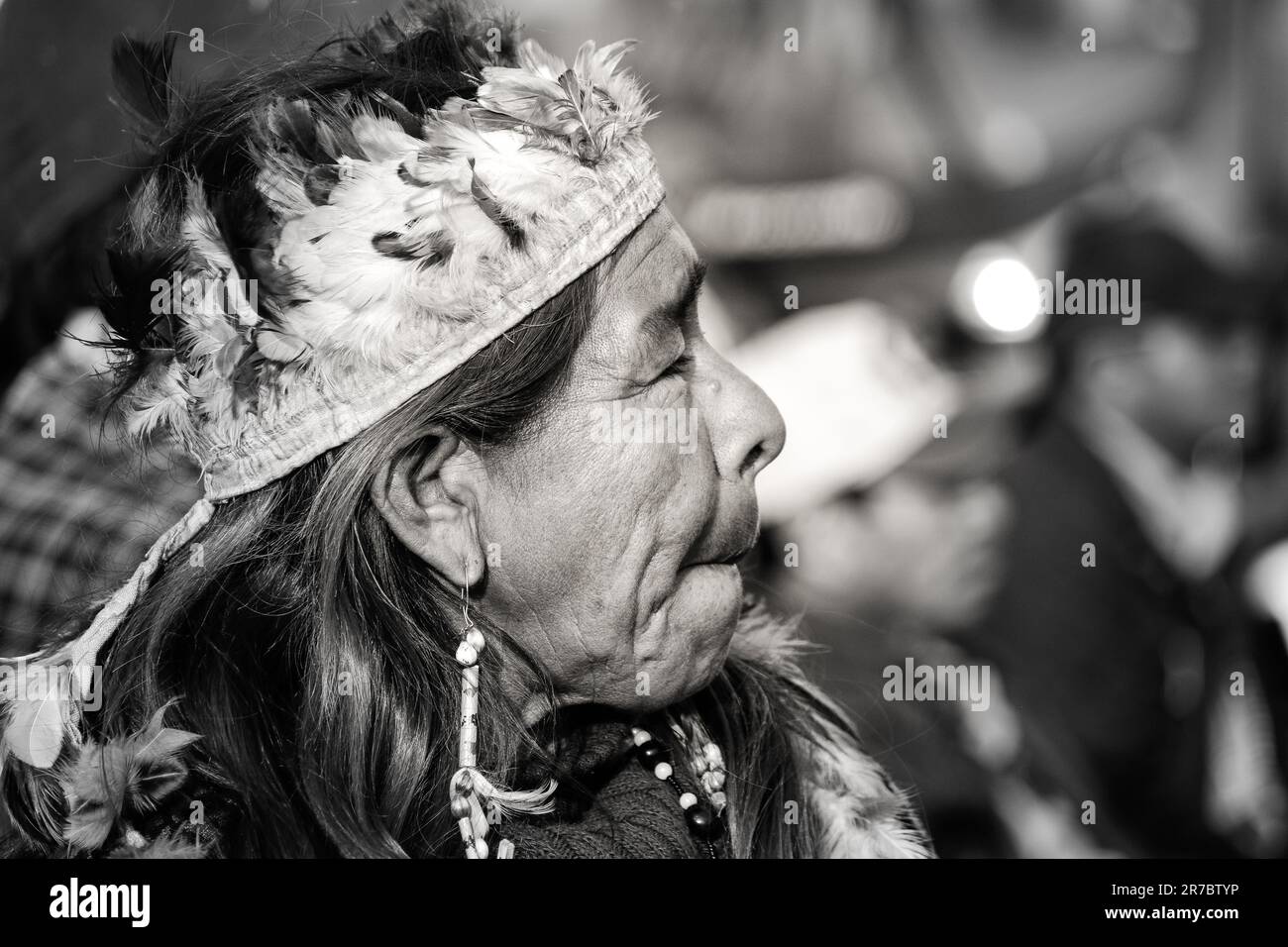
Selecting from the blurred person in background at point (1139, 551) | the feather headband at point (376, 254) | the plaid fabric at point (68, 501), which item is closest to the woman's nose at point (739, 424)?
the feather headband at point (376, 254)

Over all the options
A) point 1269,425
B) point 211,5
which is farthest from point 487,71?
point 1269,425

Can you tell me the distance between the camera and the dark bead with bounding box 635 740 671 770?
1.44 meters

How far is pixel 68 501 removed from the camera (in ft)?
5.87

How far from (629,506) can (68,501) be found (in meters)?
1.10

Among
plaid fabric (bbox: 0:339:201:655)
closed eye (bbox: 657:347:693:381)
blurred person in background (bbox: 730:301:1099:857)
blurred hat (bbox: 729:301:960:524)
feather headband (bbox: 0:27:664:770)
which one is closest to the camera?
feather headband (bbox: 0:27:664:770)

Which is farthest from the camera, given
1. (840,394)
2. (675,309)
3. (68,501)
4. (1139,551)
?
(1139,551)

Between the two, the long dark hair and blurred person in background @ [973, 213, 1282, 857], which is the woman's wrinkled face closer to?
the long dark hair

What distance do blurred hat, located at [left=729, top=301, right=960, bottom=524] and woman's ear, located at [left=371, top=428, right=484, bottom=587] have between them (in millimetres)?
1887

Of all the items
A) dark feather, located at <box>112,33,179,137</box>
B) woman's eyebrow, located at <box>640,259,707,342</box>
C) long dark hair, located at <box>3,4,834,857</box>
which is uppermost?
dark feather, located at <box>112,33,179,137</box>

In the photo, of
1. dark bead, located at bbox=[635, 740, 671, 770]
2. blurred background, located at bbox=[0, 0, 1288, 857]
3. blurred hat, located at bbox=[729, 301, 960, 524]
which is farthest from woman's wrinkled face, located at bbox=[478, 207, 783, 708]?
blurred hat, located at bbox=[729, 301, 960, 524]

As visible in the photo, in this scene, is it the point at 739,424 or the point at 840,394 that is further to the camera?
the point at 840,394

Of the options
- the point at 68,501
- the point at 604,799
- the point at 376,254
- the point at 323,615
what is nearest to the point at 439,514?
the point at 323,615

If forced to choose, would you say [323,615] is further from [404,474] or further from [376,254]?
[376,254]

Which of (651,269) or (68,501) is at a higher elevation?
(651,269)
